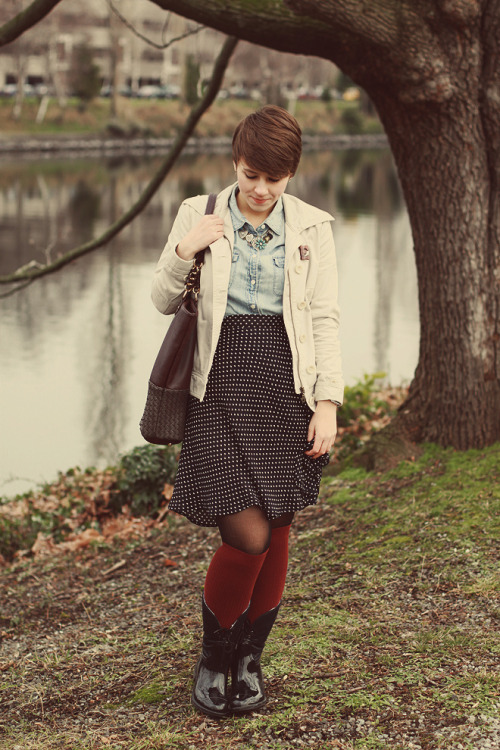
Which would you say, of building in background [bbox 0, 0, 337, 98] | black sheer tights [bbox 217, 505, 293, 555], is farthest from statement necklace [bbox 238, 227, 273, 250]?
building in background [bbox 0, 0, 337, 98]

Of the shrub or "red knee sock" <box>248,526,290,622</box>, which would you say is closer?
"red knee sock" <box>248,526,290,622</box>

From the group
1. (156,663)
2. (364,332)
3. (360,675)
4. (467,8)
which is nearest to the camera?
(360,675)

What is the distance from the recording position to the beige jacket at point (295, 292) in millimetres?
2943

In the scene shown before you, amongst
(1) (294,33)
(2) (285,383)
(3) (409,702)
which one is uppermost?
(1) (294,33)

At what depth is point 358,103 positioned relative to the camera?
67.6m

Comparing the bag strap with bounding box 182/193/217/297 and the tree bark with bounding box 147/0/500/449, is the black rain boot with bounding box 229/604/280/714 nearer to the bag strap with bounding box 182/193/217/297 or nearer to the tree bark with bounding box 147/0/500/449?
the bag strap with bounding box 182/193/217/297

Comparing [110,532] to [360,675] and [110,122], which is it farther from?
[110,122]

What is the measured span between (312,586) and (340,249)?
17388 mm

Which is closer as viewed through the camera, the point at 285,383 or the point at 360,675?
the point at 285,383

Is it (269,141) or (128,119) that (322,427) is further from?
(128,119)

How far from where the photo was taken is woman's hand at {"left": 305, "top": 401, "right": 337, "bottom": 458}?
10.0 ft

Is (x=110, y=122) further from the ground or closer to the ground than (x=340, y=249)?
further from the ground

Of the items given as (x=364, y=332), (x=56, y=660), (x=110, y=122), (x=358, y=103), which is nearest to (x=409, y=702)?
(x=56, y=660)

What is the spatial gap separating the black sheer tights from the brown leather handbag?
0.32 metres
